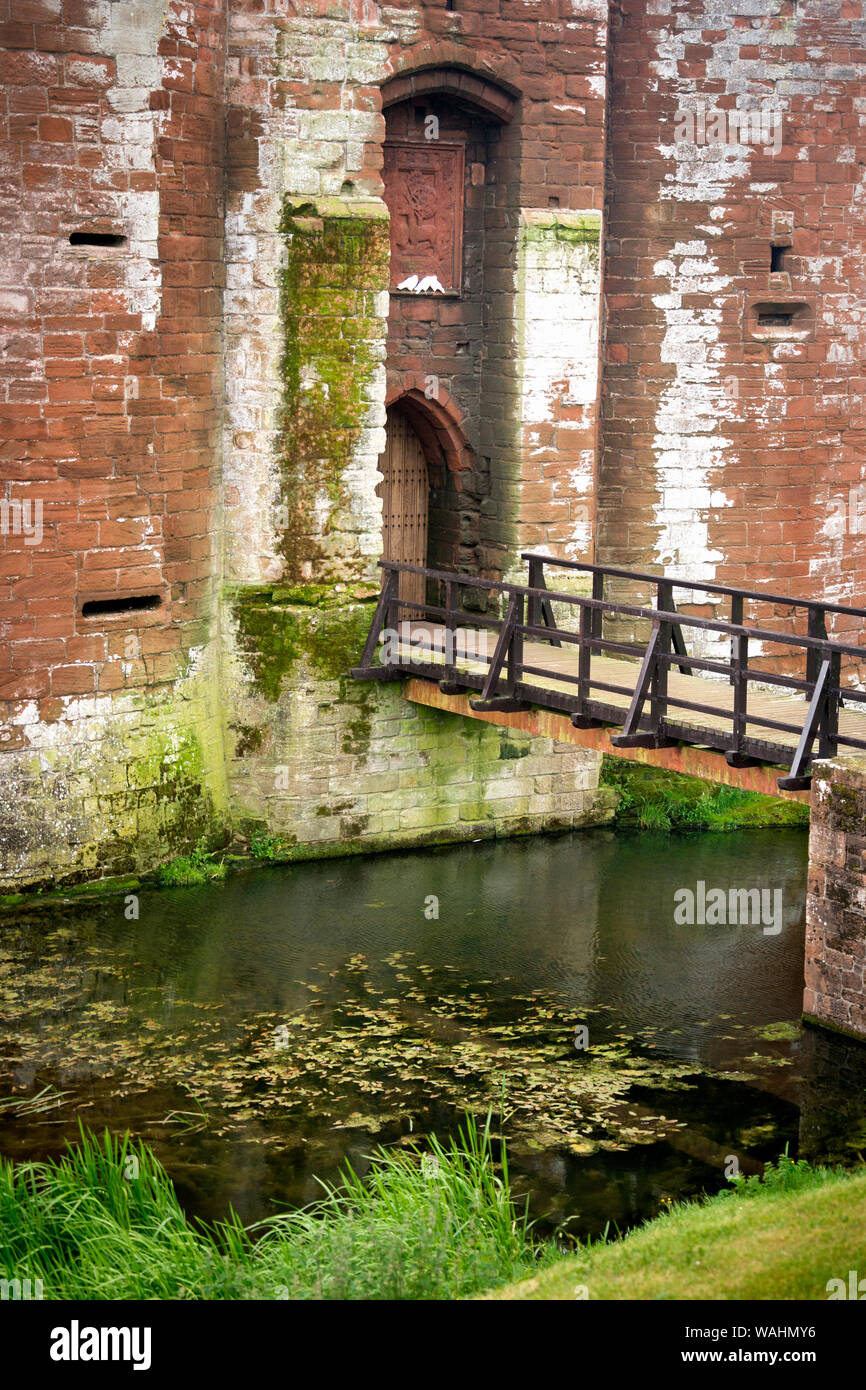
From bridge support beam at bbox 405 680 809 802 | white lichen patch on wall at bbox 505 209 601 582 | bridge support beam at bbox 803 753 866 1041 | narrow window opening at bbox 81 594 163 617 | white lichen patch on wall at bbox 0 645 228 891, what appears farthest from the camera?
white lichen patch on wall at bbox 505 209 601 582

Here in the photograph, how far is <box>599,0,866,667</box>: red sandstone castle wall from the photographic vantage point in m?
16.3

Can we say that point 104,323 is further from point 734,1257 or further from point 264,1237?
point 734,1257

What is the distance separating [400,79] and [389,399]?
2.55 metres

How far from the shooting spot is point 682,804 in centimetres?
1645

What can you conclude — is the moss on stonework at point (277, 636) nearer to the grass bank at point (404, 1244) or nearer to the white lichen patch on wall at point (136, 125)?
the white lichen patch on wall at point (136, 125)

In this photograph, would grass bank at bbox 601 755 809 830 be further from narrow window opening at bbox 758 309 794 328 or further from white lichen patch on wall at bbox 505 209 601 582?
narrow window opening at bbox 758 309 794 328

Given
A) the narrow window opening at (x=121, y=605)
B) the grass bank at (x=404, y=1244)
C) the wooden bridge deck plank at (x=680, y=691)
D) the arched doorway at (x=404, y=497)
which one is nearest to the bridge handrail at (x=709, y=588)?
the wooden bridge deck plank at (x=680, y=691)

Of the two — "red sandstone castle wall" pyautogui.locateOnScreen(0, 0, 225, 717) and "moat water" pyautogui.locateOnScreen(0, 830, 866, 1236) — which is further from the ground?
"red sandstone castle wall" pyautogui.locateOnScreen(0, 0, 225, 717)

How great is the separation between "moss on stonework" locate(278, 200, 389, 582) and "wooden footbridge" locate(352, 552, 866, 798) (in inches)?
31.3

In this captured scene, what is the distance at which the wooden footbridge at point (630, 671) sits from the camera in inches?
451

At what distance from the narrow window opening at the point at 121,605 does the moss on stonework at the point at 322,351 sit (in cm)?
125

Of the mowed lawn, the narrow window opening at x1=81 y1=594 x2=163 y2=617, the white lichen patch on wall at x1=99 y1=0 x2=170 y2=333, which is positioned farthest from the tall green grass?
the white lichen patch on wall at x1=99 y1=0 x2=170 y2=333

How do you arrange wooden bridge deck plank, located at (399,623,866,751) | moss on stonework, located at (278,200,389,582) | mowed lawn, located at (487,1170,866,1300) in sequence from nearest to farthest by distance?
mowed lawn, located at (487,1170,866,1300), wooden bridge deck plank, located at (399,623,866,751), moss on stonework, located at (278,200,389,582)

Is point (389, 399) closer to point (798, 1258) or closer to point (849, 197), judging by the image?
point (849, 197)
